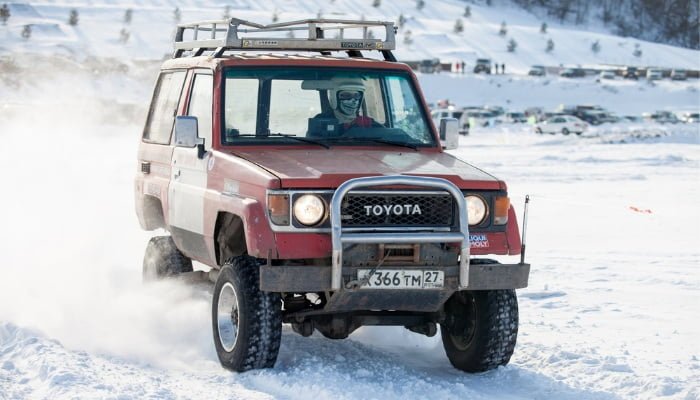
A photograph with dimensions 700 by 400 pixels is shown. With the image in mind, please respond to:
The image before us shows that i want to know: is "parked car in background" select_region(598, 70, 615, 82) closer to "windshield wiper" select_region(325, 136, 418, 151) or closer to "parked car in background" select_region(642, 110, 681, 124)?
"parked car in background" select_region(642, 110, 681, 124)

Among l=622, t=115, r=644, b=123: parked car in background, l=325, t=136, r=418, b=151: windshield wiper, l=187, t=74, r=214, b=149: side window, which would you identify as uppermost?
l=187, t=74, r=214, b=149: side window

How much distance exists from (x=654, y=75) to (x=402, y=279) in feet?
248

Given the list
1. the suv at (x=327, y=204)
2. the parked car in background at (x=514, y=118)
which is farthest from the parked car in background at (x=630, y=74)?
the suv at (x=327, y=204)

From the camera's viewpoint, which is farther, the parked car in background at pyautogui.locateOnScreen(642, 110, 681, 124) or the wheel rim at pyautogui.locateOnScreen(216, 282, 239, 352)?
the parked car in background at pyautogui.locateOnScreen(642, 110, 681, 124)

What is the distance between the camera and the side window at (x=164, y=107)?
870 cm

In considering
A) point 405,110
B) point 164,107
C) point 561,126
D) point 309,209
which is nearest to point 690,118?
point 561,126

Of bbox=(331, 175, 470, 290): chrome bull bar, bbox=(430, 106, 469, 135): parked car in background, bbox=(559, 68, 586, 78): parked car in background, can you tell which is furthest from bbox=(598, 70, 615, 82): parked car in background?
bbox=(331, 175, 470, 290): chrome bull bar

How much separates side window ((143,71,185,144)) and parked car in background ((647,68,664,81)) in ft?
237

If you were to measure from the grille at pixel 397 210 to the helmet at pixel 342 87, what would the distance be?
56.9 inches

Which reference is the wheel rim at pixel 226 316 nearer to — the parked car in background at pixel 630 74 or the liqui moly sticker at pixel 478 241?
the liqui moly sticker at pixel 478 241

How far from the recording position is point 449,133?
26.0 ft

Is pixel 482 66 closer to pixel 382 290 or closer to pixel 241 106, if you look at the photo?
pixel 241 106

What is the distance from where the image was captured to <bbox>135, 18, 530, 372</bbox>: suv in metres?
6.53

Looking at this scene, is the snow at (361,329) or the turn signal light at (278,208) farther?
the snow at (361,329)
